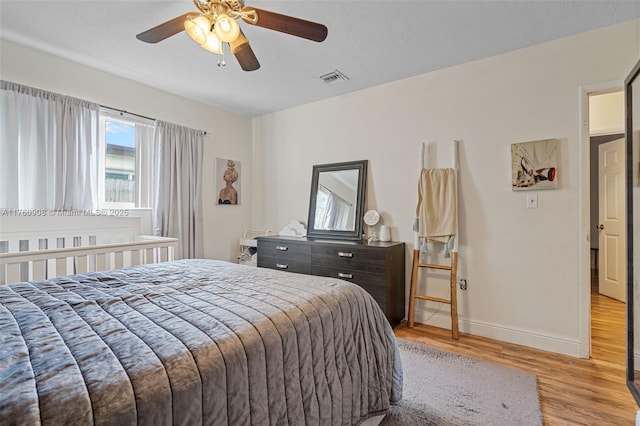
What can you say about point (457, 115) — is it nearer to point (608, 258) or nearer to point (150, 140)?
point (608, 258)

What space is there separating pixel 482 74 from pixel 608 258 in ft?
9.63

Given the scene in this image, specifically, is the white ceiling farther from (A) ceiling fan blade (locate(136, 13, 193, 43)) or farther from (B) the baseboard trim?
(B) the baseboard trim

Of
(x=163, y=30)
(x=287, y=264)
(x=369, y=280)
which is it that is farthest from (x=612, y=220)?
(x=163, y=30)

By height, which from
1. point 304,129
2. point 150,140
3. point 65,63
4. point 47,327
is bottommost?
point 47,327

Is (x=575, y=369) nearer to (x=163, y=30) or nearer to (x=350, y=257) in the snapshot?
(x=350, y=257)

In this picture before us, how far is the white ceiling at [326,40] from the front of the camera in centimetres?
201

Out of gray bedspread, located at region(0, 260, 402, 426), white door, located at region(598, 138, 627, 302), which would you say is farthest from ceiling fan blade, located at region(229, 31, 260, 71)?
white door, located at region(598, 138, 627, 302)

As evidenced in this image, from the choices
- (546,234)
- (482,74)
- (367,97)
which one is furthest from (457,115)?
(546,234)

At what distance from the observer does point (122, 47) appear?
249 cm

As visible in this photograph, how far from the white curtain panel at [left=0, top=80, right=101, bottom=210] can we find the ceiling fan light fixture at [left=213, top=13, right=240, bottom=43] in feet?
6.13

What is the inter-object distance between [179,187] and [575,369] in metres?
3.85

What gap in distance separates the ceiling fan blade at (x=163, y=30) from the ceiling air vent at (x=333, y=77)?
1.52 meters

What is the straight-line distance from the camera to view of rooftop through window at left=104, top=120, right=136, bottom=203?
3068 mm

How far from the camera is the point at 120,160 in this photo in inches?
125
